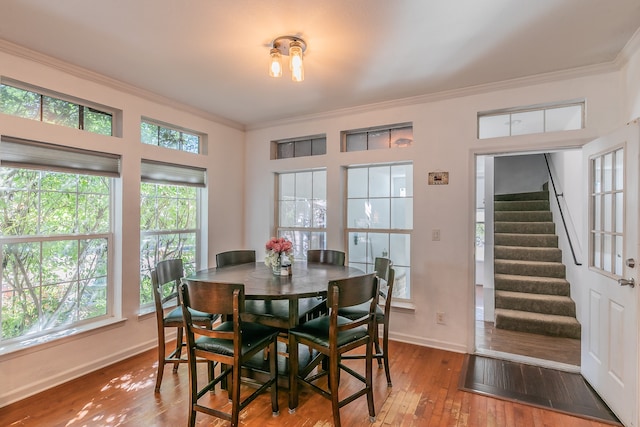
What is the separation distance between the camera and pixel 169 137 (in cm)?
358

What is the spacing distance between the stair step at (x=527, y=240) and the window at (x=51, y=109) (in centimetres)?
485

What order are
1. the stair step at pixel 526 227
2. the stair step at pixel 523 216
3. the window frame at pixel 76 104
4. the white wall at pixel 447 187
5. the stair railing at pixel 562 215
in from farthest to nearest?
1. the stair step at pixel 523 216
2. the stair step at pixel 526 227
3. the stair railing at pixel 562 215
4. the white wall at pixel 447 187
5. the window frame at pixel 76 104

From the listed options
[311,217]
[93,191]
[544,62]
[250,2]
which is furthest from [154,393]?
[544,62]

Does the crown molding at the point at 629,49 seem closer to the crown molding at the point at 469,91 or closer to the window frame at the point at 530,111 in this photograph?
the crown molding at the point at 469,91

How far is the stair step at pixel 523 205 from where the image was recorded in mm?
5152

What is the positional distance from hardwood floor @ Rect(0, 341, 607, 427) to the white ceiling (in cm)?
258

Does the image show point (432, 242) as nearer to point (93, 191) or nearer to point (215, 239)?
point (215, 239)

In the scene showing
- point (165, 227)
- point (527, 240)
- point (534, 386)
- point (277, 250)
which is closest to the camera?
point (534, 386)

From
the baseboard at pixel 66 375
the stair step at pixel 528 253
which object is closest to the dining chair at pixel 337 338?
the baseboard at pixel 66 375

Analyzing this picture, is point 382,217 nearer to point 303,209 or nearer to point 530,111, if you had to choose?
point 303,209

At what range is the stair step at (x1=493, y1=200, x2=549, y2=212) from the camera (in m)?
5.15

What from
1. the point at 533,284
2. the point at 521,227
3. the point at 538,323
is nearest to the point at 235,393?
the point at 538,323

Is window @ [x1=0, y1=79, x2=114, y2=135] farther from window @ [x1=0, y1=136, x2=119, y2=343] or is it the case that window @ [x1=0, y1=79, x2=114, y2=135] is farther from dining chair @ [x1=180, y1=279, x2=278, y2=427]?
dining chair @ [x1=180, y1=279, x2=278, y2=427]

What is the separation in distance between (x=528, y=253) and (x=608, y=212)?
2334 millimetres
